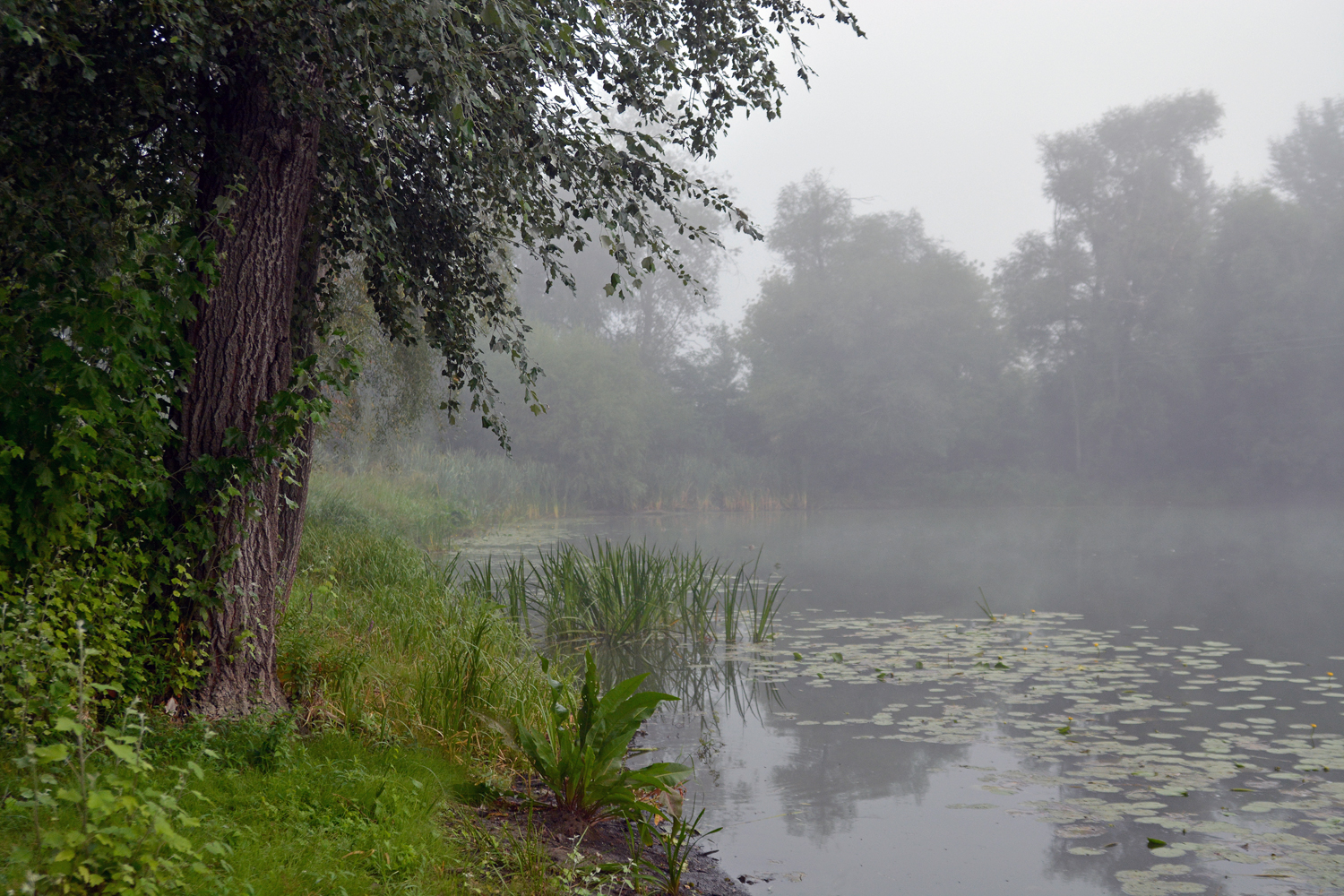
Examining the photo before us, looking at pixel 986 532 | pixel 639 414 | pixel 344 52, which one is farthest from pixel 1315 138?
pixel 344 52

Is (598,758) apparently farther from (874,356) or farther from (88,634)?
(874,356)

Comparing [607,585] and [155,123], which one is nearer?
[155,123]

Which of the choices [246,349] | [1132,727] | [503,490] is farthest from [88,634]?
[503,490]

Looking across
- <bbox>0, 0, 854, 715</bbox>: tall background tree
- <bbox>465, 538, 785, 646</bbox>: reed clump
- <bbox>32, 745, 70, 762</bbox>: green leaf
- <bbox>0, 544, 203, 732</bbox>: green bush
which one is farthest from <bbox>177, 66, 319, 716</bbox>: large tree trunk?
<bbox>465, 538, 785, 646</bbox>: reed clump

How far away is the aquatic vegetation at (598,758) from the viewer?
3842mm

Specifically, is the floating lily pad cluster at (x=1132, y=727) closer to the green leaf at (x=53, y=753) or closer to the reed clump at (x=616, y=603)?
the reed clump at (x=616, y=603)

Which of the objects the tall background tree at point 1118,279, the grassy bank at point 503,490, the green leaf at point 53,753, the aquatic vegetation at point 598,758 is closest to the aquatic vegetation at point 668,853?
the aquatic vegetation at point 598,758

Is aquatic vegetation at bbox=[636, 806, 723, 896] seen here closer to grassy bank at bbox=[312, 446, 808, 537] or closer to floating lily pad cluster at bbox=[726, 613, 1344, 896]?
floating lily pad cluster at bbox=[726, 613, 1344, 896]

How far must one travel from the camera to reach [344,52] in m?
3.41

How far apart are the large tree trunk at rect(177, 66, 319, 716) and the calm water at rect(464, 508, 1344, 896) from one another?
2.30 meters

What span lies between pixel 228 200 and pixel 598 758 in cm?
268

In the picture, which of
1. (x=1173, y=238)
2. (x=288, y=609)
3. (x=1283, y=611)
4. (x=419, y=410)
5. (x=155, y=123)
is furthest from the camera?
(x=1173, y=238)

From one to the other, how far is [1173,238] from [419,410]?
1186 inches

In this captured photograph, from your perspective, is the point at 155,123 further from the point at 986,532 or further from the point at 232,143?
the point at 986,532
